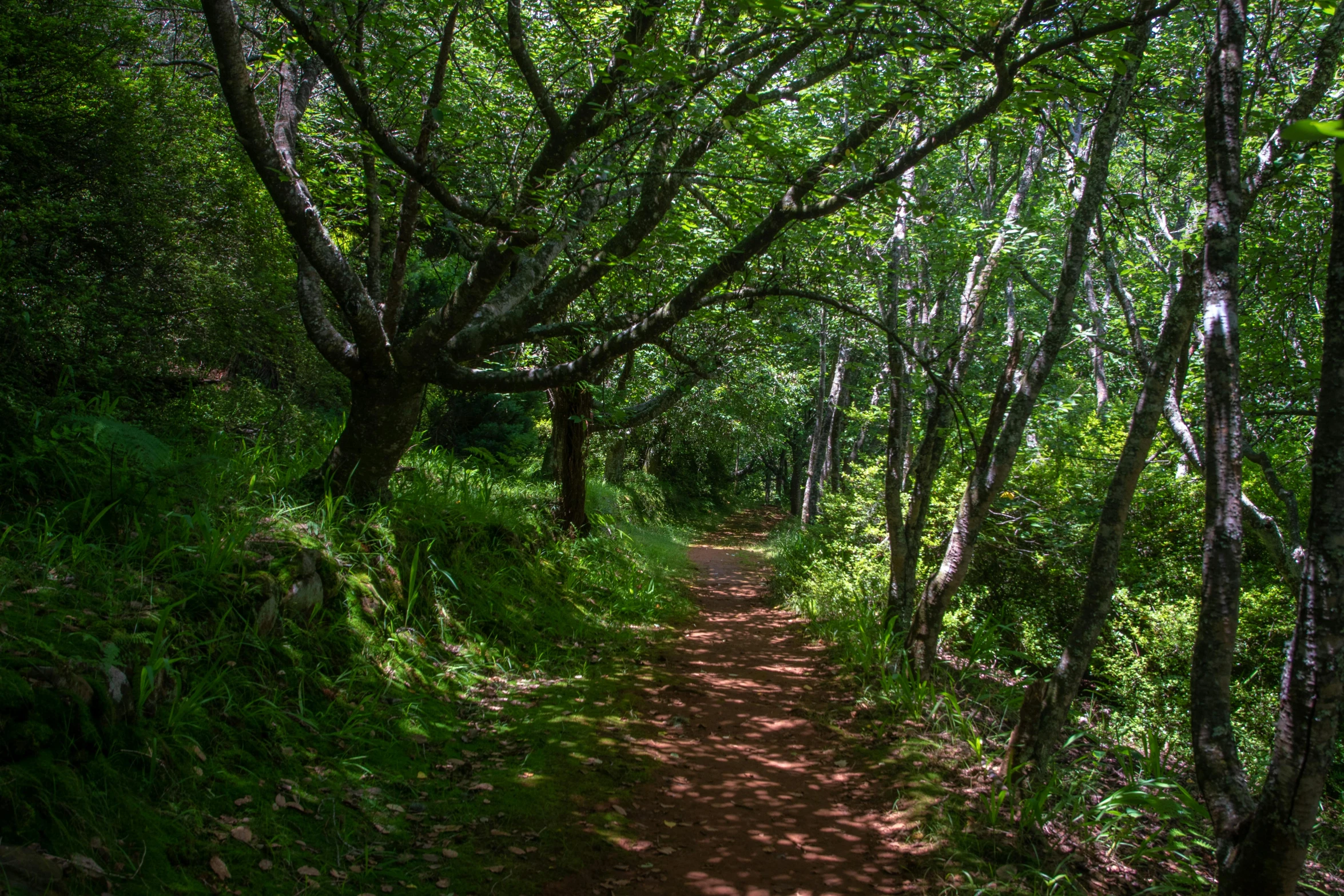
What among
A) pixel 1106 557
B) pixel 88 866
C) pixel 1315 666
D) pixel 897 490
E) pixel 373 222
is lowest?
pixel 88 866

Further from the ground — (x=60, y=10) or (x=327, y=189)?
(x=60, y=10)

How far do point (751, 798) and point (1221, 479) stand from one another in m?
3.07

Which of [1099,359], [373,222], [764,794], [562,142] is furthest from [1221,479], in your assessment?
[1099,359]

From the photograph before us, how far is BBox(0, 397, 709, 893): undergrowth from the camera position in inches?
111

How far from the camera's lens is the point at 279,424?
6.76 meters

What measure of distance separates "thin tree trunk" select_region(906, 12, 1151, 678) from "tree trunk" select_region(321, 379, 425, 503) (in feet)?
14.9

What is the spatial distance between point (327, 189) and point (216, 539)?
3435 millimetres

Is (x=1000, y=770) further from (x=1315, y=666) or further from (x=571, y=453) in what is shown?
(x=571, y=453)

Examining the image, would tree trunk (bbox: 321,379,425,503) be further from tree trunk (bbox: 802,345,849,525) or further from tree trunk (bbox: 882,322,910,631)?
tree trunk (bbox: 802,345,849,525)

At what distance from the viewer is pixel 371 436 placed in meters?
5.90

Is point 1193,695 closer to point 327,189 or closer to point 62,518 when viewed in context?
point 62,518

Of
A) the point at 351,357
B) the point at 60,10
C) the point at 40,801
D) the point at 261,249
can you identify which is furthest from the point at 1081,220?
the point at 60,10

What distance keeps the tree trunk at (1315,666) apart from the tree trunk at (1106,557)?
4.37ft

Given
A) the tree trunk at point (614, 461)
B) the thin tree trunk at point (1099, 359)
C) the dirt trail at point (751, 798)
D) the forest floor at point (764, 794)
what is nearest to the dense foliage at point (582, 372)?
the forest floor at point (764, 794)
